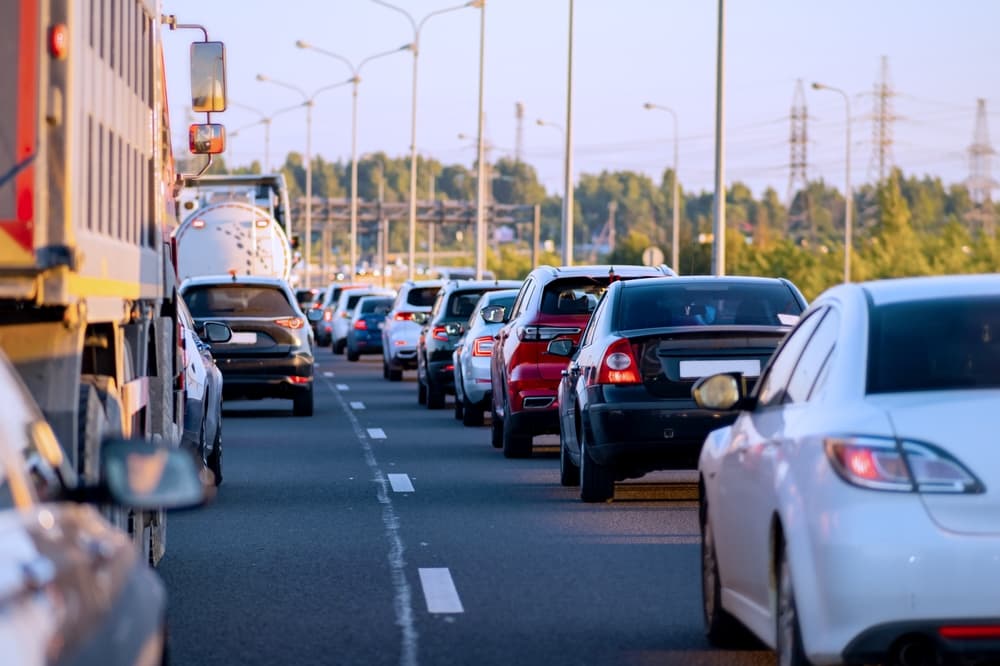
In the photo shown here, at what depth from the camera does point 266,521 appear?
13.5 metres

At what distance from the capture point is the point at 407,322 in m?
35.9

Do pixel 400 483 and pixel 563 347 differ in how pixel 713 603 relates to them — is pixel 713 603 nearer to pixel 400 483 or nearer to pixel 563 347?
pixel 400 483

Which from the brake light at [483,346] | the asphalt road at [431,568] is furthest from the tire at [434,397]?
the asphalt road at [431,568]

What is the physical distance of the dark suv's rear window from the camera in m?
18.1

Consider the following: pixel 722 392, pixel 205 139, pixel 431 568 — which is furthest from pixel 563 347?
pixel 722 392

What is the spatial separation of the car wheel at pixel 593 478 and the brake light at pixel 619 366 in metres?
0.46

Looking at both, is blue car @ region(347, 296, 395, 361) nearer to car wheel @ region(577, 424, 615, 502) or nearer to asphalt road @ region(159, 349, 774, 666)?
asphalt road @ region(159, 349, 774, 666)

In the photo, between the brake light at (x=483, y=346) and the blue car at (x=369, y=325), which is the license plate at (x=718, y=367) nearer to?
the brake light at (x=483, y=346)

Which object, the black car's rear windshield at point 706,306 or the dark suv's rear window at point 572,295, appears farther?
the dark suv's rear window at point 572,295

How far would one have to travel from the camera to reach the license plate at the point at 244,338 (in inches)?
981

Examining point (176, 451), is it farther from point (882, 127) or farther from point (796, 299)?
point (882, 127)

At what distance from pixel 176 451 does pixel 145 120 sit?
18.4 feet

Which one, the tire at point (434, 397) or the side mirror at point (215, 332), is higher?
the side mirror at point (215, 332)

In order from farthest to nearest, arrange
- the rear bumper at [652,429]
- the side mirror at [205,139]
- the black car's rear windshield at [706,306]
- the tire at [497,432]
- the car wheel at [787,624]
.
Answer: the tire at [497,432], the side mirror at [205,139], the black car's rear windshield at [706,306], the rear bumper at [652,429], the car wheel at [787,624]
